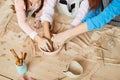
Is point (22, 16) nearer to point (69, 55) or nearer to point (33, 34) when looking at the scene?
point (33, 34)

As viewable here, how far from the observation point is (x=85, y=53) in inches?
64.4

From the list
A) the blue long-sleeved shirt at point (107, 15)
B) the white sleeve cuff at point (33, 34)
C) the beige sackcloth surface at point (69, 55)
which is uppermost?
the blue long-sleeved shirt at point (107, 15)

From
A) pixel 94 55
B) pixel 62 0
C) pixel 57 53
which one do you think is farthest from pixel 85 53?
pixel 62 0

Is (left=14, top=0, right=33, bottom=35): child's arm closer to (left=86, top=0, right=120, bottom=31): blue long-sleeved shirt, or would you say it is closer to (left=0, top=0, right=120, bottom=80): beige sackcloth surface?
(left=0, top=0, right=120, bottom=80): beige sackcloth surface

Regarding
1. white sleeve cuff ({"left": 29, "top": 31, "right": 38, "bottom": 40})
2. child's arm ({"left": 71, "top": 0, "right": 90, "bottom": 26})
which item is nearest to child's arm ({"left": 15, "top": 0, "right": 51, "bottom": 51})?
white sleeve cuff ({"left": 29, "top": 31, "right": 38, "bottom": 40})

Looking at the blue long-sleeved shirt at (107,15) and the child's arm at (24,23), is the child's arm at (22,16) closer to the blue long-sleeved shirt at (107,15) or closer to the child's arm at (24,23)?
the child's arm at (24,23)

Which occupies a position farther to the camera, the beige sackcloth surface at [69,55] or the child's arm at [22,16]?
the child's arm at [22,16]

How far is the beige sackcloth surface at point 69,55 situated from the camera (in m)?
1.53

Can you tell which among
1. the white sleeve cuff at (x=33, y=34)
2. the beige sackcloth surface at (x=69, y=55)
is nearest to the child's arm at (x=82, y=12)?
the beige sackcloth surface at (x=69, y=55)

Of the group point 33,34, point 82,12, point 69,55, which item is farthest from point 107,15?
point 33,34

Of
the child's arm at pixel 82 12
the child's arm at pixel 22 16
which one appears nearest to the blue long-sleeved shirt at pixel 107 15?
the child's arm at pixel 82 12

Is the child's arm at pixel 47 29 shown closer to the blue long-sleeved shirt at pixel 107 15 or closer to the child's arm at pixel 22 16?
the child's arm at pixel 22 16

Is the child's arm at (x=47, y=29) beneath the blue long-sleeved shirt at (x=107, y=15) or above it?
beneath

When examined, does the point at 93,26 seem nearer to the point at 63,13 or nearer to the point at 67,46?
the point at 67,46
